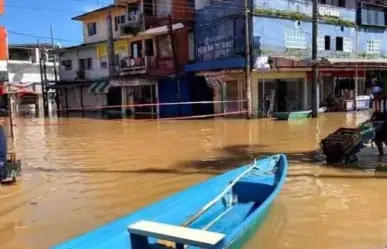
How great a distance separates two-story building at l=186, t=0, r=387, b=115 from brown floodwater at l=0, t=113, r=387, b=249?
8135 mm

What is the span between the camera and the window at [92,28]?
131 feet

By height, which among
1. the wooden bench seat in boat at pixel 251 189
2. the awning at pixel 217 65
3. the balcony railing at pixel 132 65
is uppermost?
the balcony railing at pixel 132 65

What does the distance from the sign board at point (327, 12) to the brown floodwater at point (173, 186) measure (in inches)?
520

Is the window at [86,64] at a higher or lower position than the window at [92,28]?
lower

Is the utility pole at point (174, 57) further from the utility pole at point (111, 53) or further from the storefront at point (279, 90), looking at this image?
the utility pole at point (111, 53)

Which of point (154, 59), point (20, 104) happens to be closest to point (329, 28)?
point (154, 59)

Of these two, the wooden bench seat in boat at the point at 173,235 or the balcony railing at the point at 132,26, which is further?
the balcony railing at the point at 132,26

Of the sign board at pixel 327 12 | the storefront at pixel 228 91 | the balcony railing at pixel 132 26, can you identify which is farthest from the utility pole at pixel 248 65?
the balcony railing at pixel 132 26

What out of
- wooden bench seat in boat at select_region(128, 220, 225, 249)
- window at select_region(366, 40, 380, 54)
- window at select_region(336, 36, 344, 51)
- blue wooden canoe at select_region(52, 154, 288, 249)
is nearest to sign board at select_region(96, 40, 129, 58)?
window at select_region(336, 36, 344, 51)

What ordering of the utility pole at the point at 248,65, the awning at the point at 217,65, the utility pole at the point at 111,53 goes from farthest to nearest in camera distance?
the utility pole at the point at 111,53 < the awning at the point at 217,65 < the utility pole at the point at 248,65

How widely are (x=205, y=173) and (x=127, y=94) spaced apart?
25.2 meters

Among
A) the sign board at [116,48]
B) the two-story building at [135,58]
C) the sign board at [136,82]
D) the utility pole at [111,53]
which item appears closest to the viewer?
the two-story building at [135,58]

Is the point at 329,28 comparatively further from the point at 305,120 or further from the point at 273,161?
the point at 273,161

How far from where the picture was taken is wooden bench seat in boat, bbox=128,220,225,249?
13.4 ft
